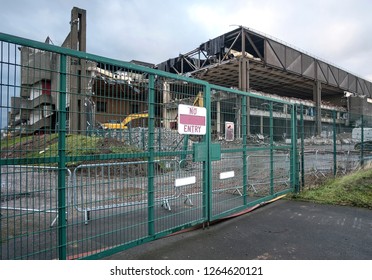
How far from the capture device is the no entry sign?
13.7 feet

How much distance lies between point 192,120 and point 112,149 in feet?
4.71

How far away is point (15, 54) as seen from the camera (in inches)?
101

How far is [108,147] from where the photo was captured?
344 centimetres

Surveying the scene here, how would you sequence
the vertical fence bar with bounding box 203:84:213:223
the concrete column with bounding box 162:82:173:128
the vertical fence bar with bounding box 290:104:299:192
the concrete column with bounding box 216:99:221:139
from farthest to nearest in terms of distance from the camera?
the vertical fence bar with bounding box 290:104:299:192
the concrete column with bounding box 216:99:221:139
the vertical fence bar with bounding box 203:84:213:223
the concrete column with bounding box 162:82:173:128

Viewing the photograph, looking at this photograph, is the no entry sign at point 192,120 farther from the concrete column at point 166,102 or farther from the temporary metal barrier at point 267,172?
the temporary metal barrier at point 267,172

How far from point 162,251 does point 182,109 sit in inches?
82.1

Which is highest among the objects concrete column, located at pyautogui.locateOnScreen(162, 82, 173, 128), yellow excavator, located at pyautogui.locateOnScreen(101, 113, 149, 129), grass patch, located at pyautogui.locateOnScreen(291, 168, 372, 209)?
concrete column, located at pyautogui.locateOnScreen(162, 82, 173, 128)

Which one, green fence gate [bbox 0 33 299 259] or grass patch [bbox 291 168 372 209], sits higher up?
green fence gate [bbox 0 33 299 259]

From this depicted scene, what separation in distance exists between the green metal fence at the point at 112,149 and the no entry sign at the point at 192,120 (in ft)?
0.31

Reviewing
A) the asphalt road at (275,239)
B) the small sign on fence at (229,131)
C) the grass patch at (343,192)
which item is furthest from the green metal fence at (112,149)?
the grass patch at (343,192)

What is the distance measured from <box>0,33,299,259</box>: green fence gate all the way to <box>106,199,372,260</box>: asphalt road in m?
0.22

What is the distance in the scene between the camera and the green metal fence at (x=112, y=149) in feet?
8.89

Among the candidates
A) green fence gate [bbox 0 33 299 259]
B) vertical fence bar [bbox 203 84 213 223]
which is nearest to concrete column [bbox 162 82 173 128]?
green fence gate [bbox 0 33 299 259]

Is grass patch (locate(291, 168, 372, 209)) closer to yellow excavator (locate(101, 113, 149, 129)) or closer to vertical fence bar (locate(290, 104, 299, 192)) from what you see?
vertical fence bar (locate(290, 104, 299, 192))
